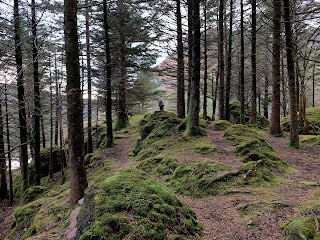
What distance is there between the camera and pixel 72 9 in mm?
5535

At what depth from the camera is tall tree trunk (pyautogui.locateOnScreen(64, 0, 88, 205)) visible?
5.55 metres

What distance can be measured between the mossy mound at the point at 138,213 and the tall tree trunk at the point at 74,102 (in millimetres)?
1858

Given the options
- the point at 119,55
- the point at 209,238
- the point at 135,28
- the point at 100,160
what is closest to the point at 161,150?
the point at 100,160

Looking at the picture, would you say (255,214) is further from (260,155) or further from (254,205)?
(260,155)

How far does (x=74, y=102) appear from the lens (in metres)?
5.64

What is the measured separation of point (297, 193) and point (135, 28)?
45.1 feet

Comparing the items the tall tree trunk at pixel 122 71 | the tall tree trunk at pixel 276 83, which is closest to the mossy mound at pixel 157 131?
the tall tree trunk at pixel 122 71

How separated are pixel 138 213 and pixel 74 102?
3.10 metres

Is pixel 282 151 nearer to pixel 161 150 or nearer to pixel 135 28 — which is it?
pixel 161 150

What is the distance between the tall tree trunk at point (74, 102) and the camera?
555cm

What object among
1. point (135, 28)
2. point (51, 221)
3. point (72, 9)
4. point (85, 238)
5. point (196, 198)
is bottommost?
point (51, 221)

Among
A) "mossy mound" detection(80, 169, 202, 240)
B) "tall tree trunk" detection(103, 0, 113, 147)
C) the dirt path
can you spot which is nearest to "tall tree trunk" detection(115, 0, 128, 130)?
"tall tree trunk" detection(103, 0, 113, 147)

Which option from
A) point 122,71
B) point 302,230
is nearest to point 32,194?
point 122,71

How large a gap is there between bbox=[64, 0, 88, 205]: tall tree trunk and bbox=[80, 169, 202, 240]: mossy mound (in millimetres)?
1858
